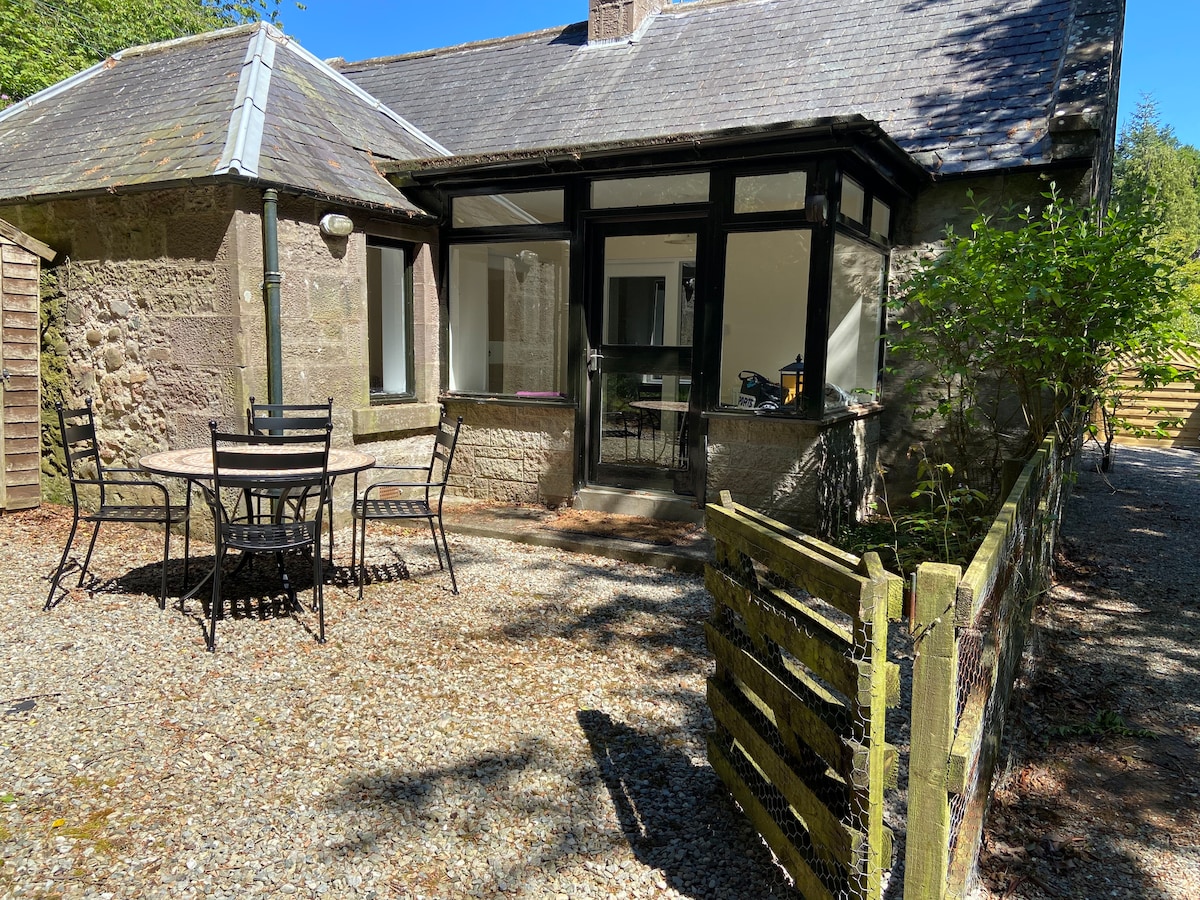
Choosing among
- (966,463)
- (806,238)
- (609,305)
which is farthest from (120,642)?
(966,463)

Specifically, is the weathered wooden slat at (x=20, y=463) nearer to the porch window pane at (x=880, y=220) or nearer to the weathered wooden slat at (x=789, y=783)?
the weathered wooden slat at (x=789, y=783)

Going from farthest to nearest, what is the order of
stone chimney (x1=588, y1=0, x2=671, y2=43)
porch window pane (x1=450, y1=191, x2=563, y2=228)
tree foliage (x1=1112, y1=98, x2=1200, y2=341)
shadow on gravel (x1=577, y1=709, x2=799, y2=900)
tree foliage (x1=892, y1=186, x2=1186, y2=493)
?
tree foliage (x1=1112, y1=98, x2=1200, y2=341), stone chimney (x1=588, y1=0, x2=671, y2=43), porch window pane (x1=450, y1=191, x2=563, y2=228), tree foliage (x1=892, y1=186, x2=1186, y2=493), shadow on gravel (x1=577, y1=709, x2=799, y2=900)

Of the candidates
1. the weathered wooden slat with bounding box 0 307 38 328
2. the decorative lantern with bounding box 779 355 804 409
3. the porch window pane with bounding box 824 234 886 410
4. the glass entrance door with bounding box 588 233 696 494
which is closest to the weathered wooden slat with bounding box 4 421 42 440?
the weathered wooden slat with bounding box 0 307 38 328

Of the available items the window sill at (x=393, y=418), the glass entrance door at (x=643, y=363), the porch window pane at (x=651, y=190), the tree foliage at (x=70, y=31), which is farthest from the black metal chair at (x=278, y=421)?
the tree foliage at (x=70, y=31)

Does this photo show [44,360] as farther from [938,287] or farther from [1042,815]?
[1042,815]

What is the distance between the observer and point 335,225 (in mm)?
6621

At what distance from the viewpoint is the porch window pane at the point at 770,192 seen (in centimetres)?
646

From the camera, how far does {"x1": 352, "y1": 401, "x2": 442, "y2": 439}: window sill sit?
23.4ft

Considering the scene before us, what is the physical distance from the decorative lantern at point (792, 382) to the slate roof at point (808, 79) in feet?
7.00

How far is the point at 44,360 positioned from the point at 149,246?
187 centimetres

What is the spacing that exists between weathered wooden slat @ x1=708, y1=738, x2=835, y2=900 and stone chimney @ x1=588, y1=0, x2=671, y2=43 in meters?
10.8

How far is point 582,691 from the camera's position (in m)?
3.93

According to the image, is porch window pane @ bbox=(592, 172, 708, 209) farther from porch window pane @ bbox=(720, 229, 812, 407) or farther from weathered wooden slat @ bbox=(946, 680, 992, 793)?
weathered wooden slat @ bbox=(946, 680, 992, 793)

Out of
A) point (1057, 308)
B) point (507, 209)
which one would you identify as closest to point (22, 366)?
point (507, 209)
